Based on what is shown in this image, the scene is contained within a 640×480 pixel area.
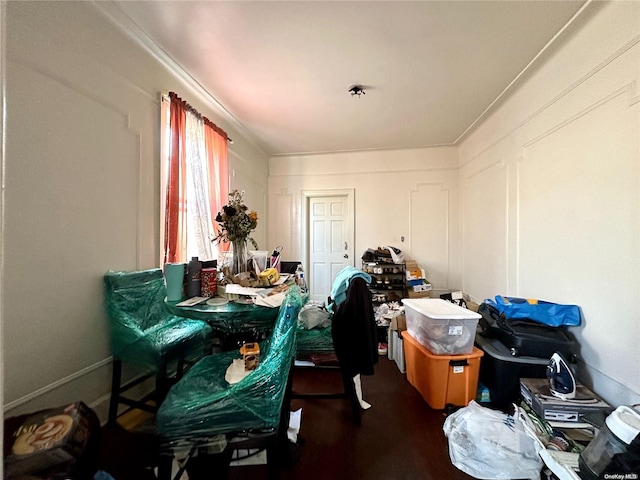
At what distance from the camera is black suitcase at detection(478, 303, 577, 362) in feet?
5.85

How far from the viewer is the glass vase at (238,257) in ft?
6.34

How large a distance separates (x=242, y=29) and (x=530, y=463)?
3.19 meters

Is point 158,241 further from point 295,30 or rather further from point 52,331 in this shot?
point 295,30

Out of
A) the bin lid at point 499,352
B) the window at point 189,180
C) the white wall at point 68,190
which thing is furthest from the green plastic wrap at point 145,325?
the bin lid at point 499,352

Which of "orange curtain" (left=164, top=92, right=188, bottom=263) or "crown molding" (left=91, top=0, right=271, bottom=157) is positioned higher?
"crown molding" (left=91, top=0, right=271, bottom=157)

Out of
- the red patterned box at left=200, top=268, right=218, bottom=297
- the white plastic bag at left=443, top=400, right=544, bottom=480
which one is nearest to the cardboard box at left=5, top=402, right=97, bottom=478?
the red patterned box at left=200, top=268, right=218, bottom=297

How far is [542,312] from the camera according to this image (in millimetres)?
1938

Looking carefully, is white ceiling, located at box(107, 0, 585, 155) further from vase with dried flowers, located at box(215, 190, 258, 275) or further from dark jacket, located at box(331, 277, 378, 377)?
dark jacket, located at box(331, 277, 378, 377)

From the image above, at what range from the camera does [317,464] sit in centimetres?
145

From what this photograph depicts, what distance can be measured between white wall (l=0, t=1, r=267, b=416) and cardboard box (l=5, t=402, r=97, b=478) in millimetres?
344

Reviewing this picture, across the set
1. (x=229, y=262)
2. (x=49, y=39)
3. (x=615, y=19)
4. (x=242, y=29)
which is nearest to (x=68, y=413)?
(x=229, y=262)

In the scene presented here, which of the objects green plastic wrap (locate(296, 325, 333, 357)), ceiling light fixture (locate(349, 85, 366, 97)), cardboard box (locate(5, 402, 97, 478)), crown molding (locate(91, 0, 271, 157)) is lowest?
green plastic wrap (locate(296, 325, 333, 357))

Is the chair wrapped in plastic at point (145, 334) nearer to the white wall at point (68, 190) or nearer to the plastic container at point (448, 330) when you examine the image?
the white wall at point (68, 190)

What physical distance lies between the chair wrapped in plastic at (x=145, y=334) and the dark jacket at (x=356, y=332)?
3.27ft
